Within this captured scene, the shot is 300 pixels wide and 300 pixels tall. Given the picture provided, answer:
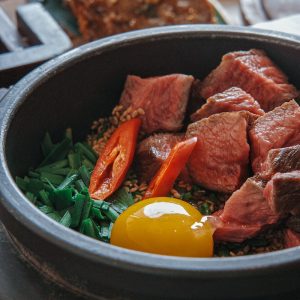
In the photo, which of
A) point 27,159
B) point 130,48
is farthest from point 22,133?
point 130,48

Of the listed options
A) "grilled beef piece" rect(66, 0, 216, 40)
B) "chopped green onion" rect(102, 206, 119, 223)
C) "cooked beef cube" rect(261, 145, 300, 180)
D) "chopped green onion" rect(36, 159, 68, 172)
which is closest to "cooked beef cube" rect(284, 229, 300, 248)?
"cooked beef cube" rect(261, 145, 300, 180)

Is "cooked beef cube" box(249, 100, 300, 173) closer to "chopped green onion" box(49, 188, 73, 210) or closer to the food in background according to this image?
the food in background

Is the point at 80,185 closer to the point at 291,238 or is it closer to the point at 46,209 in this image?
the point at 46,209

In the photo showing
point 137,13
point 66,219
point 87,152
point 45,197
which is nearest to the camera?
point 66,219

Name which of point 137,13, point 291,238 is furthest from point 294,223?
point 137,13

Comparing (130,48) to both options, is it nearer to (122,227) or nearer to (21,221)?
(122,227)

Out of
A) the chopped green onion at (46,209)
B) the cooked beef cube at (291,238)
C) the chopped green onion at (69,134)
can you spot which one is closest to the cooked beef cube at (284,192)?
the cooked beef cube at (291,238)
